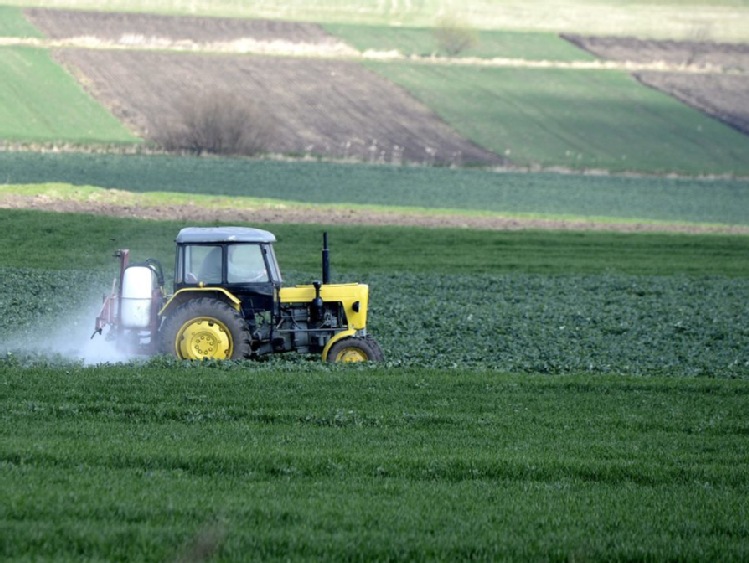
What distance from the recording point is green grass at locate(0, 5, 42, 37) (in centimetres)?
9088

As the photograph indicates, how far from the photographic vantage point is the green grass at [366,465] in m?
9.60

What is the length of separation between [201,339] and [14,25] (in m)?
79.4

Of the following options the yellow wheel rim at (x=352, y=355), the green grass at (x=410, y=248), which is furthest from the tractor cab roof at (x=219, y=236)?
the green grass at (x=410, y=248)

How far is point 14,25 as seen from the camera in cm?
9269

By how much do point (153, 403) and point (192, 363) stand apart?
2.97m

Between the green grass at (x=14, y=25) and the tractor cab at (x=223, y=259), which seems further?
the green grass at (x=14, y=25)

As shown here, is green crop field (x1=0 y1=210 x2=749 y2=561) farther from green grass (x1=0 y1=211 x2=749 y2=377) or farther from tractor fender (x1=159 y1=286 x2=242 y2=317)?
tractor fender (x1=159 y1=286 x2=242 y2=317)

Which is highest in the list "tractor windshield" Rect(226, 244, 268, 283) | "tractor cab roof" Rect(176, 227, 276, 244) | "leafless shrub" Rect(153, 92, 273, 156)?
"leafless shrub" Rect(153, 92, 273, 156)

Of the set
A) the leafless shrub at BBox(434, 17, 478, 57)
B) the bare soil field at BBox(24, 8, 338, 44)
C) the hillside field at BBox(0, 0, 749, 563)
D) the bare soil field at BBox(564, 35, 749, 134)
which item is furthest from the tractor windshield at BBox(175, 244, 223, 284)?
the leafless shrub at BBox(434, 17, 478, 57)

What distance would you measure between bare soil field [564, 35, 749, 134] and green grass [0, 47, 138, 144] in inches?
1783

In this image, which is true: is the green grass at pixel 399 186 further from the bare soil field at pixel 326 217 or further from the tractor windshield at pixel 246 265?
the tractor windshield at pixel 246 265

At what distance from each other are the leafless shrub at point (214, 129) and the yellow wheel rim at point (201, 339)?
55321 mm

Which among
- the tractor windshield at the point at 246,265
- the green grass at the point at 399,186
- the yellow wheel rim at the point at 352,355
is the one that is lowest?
the yellow wheel rim at the point at 352,355

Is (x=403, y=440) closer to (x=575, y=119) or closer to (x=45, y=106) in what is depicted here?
(x=45, y=106)
